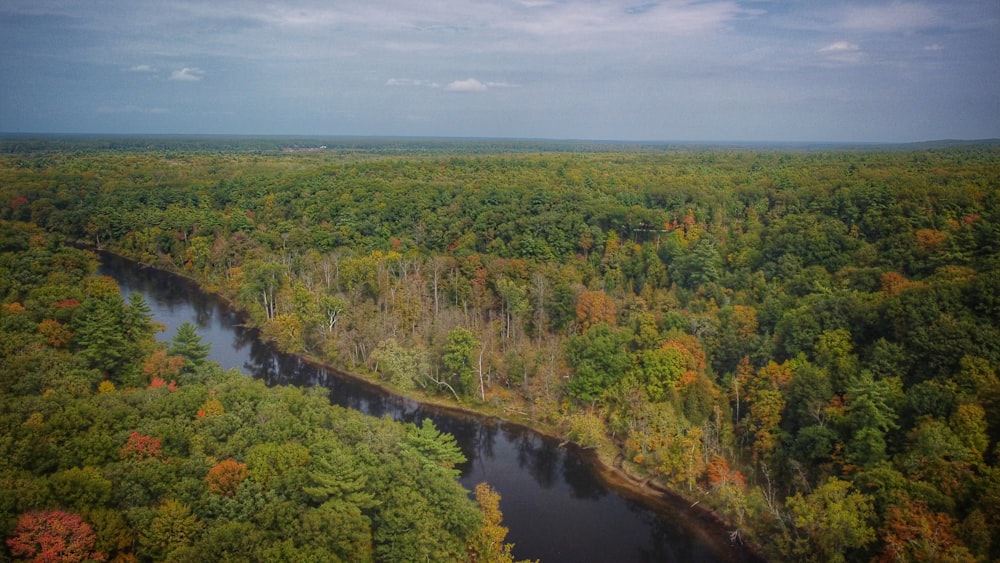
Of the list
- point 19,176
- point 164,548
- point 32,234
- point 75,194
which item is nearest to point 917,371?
point 164,548

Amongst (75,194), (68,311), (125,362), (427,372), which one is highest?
(75,194)

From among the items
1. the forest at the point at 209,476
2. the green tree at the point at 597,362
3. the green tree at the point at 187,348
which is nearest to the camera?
the forest at the point at 209,476

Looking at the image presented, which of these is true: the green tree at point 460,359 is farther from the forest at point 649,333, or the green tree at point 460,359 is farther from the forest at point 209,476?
the forest at point 209,476

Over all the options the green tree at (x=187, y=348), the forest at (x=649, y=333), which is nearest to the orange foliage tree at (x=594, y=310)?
the forest at (x=649, y=333)

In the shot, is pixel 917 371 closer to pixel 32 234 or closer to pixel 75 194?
pixel 32 234

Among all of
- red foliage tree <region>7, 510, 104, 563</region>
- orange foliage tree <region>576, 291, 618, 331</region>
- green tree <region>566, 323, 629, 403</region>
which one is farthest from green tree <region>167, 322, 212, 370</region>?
orange foliage tree <region>576, 291, 618, 331</region>

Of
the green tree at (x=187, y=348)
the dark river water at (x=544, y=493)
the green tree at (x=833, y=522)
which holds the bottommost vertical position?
the dark river water at (x=544, y=493)

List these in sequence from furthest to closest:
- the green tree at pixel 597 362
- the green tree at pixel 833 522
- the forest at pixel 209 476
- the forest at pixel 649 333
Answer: the green tree at pixel 597 362, the forest at pixel 649 333, the green tree at pixel 833 522, the forest at pixel 209 476

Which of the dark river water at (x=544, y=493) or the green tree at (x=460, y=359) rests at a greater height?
the green tree at (x=460, y=359)

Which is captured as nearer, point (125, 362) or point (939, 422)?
point (939, 422)
